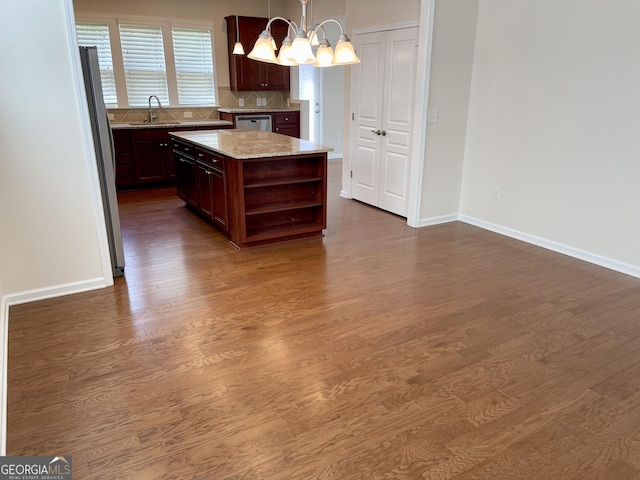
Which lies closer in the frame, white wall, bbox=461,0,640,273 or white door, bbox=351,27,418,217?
white wall, bbox=461,0,640,273

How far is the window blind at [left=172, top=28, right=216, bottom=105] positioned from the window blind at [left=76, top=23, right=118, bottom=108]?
Result: 37.2 inches

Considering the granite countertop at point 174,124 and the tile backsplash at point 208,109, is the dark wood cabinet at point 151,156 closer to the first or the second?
the granite countertop at point 174,124

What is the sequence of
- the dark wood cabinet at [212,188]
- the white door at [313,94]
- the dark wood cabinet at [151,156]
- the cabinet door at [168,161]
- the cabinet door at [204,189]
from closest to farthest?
the dark wood cabinet at [212,188] < the cabinet door at [204,189] < the dark wood cabinet at [151,156] < the cabinet door at [168,161] < the white door at [313,94]

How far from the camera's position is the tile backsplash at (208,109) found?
6762 millimetres

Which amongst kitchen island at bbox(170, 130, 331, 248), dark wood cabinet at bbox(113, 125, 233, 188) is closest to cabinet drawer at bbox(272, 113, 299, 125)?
dark wood cabinet at bbox(113, 125, 233, 188)

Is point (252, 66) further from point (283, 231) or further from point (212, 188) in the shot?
point (283, 231)

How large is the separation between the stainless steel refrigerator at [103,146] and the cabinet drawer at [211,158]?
100 centimetres

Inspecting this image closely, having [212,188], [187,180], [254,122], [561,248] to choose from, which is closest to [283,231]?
[212,188]

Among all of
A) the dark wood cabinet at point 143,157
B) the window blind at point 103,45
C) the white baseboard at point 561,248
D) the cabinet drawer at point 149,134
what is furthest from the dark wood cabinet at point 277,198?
the window blind at point 103,45

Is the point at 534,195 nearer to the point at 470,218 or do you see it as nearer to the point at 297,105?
the point at 470,218

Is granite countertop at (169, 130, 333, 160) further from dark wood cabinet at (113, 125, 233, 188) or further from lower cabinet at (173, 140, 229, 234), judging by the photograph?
dark wood cabinet at (113, 125, 233, 188)

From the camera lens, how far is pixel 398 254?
13.6 feet

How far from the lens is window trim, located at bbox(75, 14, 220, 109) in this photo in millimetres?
6391

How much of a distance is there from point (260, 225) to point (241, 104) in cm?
404
